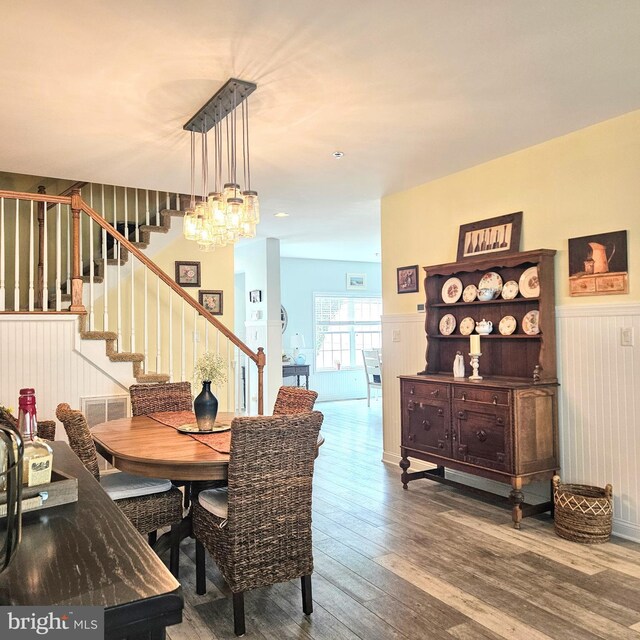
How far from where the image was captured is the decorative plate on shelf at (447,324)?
183 inches

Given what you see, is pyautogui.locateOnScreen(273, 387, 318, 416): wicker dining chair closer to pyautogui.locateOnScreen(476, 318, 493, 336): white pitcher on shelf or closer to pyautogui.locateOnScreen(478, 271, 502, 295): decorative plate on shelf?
pyautogui.locateOnScreen(476, 318, 493, 336): white pitcher on shelf

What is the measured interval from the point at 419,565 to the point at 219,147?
3.02 meters

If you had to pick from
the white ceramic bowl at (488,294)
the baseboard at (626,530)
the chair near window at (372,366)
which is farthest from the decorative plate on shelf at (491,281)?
the chair near window at (372,366)

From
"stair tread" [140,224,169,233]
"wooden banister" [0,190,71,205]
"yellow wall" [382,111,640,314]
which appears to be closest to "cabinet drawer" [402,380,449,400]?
"yellow wall" [382,111,640,314]

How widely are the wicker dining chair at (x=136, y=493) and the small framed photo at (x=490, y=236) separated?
2.96m

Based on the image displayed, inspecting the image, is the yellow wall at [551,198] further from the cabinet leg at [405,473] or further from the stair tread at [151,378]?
the stair tread at [151,378]

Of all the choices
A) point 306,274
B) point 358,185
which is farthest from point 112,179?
point 306,274

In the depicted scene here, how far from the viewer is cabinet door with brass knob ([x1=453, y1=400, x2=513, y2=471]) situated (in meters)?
3.66

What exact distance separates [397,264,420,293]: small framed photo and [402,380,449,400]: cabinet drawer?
101cm

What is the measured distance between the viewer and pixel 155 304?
5.79 m

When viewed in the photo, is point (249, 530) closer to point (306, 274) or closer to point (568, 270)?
point (568, 270)

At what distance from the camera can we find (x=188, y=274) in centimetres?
616

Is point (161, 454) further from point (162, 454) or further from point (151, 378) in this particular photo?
point (151, 378)

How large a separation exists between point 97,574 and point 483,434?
3356mm
